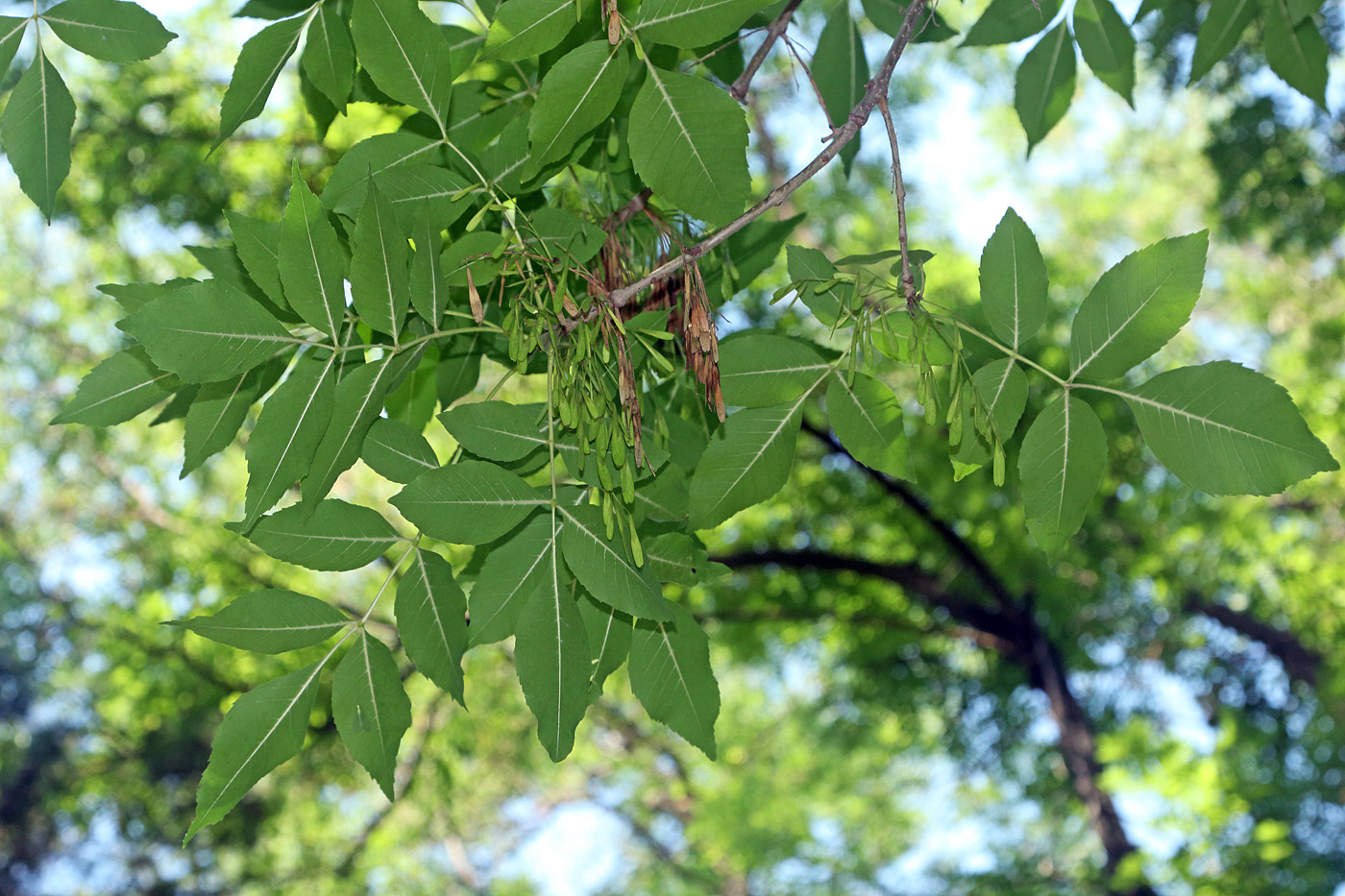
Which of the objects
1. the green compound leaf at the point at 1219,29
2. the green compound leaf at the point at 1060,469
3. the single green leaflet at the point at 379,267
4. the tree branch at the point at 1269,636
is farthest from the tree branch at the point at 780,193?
the tree branch at the point at 1269,636

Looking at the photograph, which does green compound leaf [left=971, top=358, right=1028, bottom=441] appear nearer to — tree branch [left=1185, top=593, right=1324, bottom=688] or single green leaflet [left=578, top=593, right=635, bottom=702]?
single green leaflet [left=578, top=593, right=635, bottom=702]

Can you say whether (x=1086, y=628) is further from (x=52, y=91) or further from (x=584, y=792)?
(x=584, y=792)

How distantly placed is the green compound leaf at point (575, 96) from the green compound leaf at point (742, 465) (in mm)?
193

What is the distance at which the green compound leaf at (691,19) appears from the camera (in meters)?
0.48

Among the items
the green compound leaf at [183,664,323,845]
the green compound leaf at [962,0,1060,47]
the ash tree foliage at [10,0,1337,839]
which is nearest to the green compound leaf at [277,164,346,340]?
the ash tree foliage at [10,0,1337,839]

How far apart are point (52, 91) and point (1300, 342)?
528cm

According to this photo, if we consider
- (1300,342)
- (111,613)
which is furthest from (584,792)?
(1300,342)

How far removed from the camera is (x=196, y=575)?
348cm

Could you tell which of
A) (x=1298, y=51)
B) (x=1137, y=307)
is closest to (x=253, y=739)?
(x=1137, y=307)

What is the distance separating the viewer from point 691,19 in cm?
49

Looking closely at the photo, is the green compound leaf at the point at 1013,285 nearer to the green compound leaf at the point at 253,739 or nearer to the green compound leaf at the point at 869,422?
the green compound leaf at the point at 869,422

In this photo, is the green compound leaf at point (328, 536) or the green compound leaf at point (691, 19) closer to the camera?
the green compound leaf at point (691, 19)

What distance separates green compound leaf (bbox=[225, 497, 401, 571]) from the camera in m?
0.59

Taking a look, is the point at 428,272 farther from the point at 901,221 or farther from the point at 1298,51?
the point at 1298,51
